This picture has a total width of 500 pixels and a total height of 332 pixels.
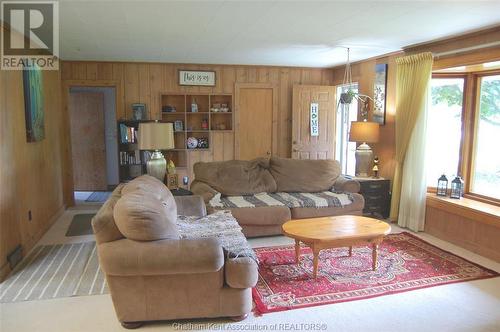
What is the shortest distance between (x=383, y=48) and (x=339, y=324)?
11.9ft

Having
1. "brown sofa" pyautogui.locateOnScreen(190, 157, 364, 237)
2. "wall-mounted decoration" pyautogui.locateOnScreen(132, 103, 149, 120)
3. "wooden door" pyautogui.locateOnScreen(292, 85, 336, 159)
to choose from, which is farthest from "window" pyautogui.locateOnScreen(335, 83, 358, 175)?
"wall-mounted decoration" pyautogui.locateOnScreen(132, 103, 149, 120)

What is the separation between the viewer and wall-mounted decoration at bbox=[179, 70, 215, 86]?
627 cm

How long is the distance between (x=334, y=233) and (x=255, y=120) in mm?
3702

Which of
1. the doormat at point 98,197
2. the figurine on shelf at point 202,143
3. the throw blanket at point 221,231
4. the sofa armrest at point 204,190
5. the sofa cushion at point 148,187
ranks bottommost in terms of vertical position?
the doormat at point 98,197

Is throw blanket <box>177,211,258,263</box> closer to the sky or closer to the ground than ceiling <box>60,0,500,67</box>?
closer to the ground

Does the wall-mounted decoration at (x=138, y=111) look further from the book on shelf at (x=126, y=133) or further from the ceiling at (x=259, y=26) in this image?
the ceiling at (x=259, y=26)

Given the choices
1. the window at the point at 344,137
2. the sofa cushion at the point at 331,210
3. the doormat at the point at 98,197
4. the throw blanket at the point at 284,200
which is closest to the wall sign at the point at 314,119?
the window at the point at 344,137

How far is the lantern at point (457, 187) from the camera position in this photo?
4.48m

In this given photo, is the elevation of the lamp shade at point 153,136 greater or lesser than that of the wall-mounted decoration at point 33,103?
lesser

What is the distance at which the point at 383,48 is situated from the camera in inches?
190

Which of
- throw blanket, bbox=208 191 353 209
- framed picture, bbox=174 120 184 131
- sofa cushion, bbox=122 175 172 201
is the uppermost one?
framed picture, bbox=174 120 184 131

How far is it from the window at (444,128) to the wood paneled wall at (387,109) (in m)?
0.50

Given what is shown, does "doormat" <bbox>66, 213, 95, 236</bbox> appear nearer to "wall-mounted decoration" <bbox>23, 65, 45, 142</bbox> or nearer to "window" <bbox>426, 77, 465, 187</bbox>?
"wall-mounted decoration" <bbox>23, 65, 45, 142</bbox>

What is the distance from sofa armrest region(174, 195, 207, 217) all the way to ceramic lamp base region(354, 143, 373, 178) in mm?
2537
